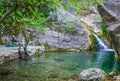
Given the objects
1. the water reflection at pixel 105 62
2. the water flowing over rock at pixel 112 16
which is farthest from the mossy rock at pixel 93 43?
the water flowing over rock at pixel 112 16

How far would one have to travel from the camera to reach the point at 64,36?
3753cm

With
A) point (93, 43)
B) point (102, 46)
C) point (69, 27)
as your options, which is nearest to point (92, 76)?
point (93, 43)

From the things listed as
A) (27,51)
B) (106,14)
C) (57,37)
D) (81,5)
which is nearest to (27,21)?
(81,5)

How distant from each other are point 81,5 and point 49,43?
83.1ft

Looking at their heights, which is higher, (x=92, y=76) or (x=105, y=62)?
(x=92, y=76)

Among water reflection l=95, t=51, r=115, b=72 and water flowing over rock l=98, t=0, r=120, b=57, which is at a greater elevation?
water flowing over rock l=98, t=0, r=120, b=57

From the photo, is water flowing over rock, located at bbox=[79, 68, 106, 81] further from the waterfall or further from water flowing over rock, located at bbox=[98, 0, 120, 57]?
the waterfall

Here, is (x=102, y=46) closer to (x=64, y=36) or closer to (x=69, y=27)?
(x=69, y=27)

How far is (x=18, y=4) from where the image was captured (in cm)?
1007

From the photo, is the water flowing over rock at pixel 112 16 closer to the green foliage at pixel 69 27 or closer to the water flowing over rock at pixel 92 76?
the water flowing over rock at pixel 92 76

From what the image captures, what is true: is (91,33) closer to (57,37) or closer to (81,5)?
(57,37)

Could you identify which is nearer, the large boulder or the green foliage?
the large boulder

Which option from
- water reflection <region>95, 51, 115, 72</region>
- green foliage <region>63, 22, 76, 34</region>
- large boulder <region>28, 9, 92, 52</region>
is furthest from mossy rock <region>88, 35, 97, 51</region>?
water reflection <region>95, 51, 115, 72</region>

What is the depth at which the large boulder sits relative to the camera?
35.7m
